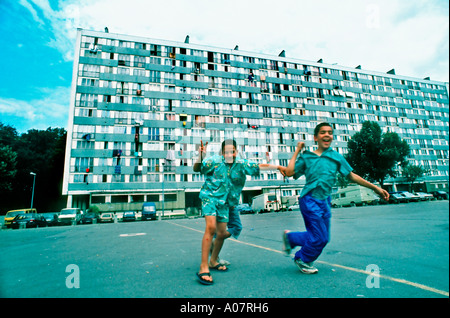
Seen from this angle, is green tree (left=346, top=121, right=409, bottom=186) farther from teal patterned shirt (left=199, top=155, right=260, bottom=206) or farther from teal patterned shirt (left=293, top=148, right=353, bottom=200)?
teal patterned shirt (left=199, top=155, right=260, bottom=206)

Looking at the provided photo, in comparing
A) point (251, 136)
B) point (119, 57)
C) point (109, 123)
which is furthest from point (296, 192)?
point (119, 57)

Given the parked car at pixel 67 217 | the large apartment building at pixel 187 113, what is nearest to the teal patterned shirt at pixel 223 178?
the parked car at pixel 67 217

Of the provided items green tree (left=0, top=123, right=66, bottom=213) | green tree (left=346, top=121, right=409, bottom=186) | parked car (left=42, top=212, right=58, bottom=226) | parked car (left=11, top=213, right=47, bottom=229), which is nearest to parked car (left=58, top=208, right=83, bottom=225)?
parked car (left=42, top=212, right=58, bottom=226)

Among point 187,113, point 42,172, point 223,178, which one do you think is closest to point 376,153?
point 187,113

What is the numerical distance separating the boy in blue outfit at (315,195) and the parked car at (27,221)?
1133 inches

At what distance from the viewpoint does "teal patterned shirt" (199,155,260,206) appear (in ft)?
10.6

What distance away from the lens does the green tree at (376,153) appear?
1677 inches

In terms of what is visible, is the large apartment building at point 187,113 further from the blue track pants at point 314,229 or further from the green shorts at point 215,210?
the blue track pants at point 314,229

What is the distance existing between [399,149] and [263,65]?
32293 mm

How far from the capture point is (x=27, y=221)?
949 inches

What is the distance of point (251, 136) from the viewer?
52.9 meters

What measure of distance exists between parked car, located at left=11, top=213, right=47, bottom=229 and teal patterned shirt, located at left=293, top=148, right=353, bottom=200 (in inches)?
1142

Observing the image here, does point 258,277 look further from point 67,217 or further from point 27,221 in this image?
point 27,221

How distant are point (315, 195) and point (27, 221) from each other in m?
29.4
